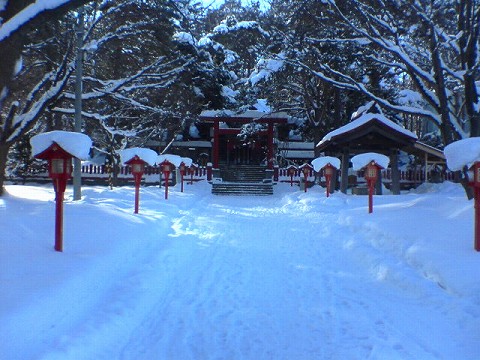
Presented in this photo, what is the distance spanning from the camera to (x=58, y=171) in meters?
6.00

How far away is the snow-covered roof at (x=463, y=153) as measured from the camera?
18.5 ft

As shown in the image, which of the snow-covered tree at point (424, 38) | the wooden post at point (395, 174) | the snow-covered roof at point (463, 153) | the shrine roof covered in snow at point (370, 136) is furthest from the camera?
the wooden post at point (395, 174)

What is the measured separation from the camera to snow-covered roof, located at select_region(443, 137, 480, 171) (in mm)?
5641

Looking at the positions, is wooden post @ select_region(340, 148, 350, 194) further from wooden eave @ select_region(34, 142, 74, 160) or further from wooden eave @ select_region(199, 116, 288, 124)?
wooden eave @ select_region(34, 142, 74, 160)

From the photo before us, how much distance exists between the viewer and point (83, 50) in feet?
45.5

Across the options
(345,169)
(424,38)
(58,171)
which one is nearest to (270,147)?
(345,169)

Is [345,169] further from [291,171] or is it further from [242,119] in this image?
[242,119]

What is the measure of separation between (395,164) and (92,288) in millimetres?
17361

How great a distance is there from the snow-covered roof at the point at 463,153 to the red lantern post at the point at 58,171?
5105mm

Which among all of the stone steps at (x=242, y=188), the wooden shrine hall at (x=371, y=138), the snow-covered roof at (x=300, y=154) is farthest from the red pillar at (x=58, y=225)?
the snow-covered roof at (x=300, y=154)

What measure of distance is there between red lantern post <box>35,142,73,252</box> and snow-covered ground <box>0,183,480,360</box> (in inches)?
10.7

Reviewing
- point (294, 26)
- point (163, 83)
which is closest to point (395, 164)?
point (294, 26)

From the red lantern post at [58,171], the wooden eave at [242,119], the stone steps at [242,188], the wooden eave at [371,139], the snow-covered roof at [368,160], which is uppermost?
the wooden eave at [242,119]

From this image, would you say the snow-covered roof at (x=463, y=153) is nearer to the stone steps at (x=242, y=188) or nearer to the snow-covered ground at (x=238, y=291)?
the snow-covered ground at (x=238, y=291)
